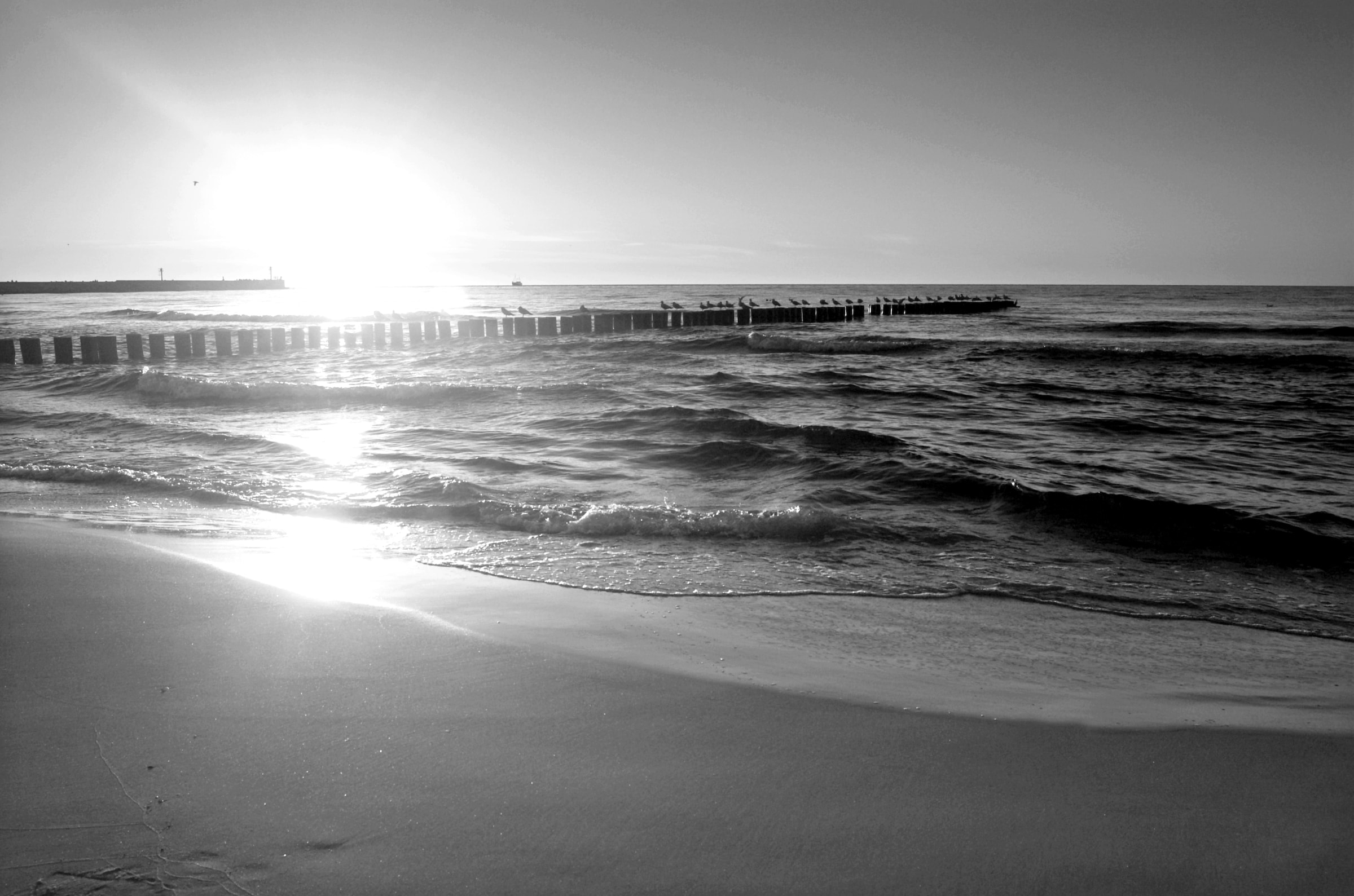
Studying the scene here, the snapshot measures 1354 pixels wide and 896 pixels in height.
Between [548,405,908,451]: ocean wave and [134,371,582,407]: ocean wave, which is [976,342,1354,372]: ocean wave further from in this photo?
[134,371,582,407]: ocean wave

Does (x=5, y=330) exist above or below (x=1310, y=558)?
above

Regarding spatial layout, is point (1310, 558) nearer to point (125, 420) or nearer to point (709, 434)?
point (709, 434)

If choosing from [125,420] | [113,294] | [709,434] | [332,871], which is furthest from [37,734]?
[113,294]

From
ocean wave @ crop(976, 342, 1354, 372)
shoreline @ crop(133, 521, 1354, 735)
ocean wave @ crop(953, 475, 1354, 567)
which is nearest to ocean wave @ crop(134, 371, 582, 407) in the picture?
shoreline @ crop(133, 521, 1354, 735)

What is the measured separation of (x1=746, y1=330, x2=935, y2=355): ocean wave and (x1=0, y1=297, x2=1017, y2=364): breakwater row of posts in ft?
22.8

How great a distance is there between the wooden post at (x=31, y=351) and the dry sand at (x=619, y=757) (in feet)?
61.5

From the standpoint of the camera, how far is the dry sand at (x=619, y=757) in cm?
231

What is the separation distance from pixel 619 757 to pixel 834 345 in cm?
2365

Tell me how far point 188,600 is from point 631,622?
83.7 inches

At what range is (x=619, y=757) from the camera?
114 inches

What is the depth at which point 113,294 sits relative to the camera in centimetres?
8481

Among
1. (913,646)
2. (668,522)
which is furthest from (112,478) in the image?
(913,646)

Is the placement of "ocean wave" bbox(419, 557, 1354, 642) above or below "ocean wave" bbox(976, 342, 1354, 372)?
below

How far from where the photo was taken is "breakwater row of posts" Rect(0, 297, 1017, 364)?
20266 mm
